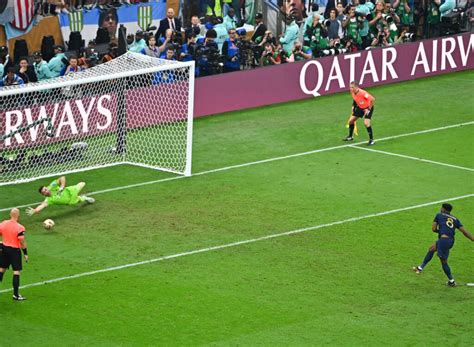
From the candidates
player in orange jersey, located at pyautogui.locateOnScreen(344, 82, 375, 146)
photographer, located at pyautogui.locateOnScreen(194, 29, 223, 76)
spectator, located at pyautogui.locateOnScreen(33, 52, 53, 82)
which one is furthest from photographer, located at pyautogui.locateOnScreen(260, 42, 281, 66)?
spectator, located at pyautogui.locateOnScreen(33, 52, 53, 82)

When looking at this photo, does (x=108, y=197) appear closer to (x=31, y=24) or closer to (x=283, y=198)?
(x=283, y=198)

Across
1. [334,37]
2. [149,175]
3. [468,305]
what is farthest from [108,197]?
[334,37]

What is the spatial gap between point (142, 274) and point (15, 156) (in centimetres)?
734

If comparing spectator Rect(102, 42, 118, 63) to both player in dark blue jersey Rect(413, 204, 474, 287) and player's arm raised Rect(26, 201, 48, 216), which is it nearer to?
player's arm raised Rect(26, 201, 48, 216)

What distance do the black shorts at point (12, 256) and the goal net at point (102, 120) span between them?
6.96 meters

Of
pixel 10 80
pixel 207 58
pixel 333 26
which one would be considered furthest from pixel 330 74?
pixel 10 80

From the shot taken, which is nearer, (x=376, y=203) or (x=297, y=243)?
(x=297, y=243)

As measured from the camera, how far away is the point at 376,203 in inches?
1257

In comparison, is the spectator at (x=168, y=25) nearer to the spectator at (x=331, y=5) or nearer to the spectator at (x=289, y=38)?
the spectator at (x=289, y=38)

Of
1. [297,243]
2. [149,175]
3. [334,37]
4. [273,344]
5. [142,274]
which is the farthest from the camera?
[334,37]

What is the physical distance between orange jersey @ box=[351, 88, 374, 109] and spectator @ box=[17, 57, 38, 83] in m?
9.09

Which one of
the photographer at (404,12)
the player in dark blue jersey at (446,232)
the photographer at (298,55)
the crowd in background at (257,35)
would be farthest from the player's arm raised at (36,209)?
the photographer at (404,12)

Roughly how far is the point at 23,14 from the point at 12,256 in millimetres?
16523

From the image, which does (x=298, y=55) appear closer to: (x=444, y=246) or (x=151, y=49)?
(x=151, y=49)
